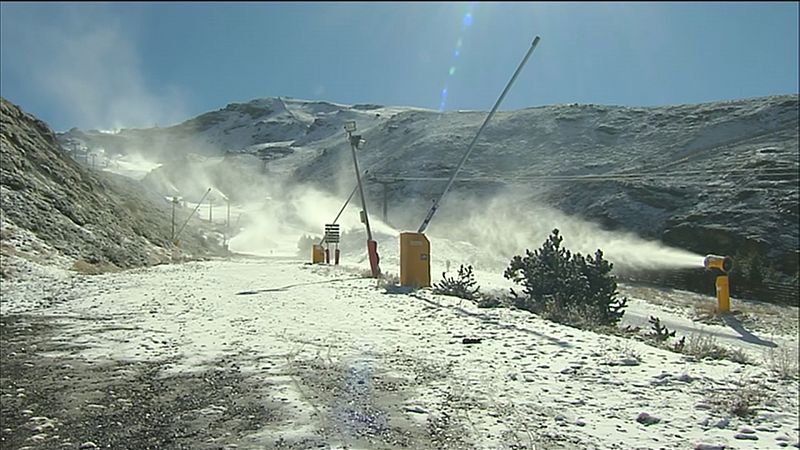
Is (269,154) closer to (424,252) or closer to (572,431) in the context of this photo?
(424,252)

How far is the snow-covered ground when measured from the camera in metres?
4.96

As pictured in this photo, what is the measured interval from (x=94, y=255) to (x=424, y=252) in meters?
14.9

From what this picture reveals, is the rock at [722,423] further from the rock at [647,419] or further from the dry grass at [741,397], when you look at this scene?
the rock at [647,419]

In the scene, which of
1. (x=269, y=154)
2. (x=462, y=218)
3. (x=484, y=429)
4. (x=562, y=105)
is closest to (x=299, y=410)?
(x=484, y=429)

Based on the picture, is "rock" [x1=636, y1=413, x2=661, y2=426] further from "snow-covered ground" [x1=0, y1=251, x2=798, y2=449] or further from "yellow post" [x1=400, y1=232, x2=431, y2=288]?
"yellow post" [x1=400, y1=232, x2=431, y2=288]

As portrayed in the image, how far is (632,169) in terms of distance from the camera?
5856 cm

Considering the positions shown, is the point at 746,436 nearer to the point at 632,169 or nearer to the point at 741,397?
the point at 741,397

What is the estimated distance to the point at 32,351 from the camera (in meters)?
7.95

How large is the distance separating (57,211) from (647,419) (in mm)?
26809

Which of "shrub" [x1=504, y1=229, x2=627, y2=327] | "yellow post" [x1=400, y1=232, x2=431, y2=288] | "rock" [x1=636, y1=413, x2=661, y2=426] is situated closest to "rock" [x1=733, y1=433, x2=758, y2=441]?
"rock" [x1=636, y1=413, x2=661, y2=426]

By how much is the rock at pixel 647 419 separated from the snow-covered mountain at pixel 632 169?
29.7 m

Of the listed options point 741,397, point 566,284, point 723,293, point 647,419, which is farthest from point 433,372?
point 723,293

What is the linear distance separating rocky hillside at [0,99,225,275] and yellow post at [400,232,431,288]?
10.8 meters

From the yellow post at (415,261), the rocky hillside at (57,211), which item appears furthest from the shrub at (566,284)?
the rocky hillside at (57,211)
